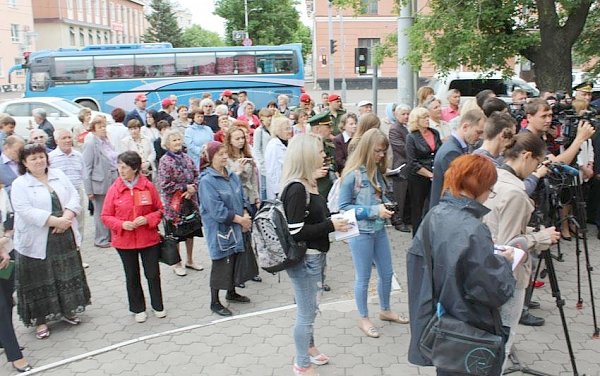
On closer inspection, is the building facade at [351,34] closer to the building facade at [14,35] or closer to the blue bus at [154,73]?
the blue bus at [154,73]

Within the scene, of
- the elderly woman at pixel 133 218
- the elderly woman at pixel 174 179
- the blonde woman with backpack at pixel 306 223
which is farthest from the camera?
the elderly woman at pixel 174 179

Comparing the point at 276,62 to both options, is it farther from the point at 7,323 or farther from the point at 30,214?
the point at 7,323

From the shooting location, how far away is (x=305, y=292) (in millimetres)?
4062

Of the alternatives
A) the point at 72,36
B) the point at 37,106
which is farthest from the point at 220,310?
the point at 72,36

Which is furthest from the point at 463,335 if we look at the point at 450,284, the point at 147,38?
the point at 147,38

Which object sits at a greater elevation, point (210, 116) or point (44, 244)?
point (210, 116)

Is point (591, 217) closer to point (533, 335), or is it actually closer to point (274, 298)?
point (533, 335)

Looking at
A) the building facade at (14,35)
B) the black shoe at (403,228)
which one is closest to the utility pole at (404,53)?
the black shoe at (403,228)

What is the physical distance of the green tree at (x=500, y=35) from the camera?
9211 mm

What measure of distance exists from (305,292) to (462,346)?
1.41 meters

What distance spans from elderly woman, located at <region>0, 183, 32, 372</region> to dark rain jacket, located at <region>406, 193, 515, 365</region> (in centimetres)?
327

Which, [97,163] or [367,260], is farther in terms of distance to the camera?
[97,163]

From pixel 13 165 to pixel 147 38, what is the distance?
53.6 m

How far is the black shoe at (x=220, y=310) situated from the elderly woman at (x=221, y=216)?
0.20 metres
